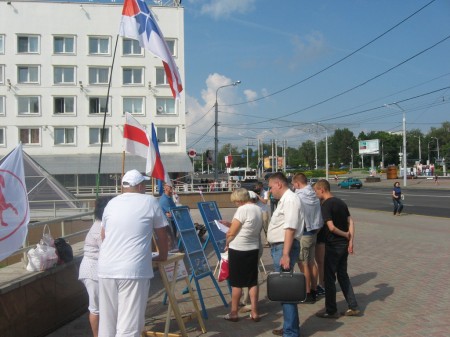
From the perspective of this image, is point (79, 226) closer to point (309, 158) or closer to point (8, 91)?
point (8, 91)

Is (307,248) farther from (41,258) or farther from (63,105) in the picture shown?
(63,105)

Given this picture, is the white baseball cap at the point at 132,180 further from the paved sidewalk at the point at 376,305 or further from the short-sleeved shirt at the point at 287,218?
the paved sidewalk at the point at 376,305

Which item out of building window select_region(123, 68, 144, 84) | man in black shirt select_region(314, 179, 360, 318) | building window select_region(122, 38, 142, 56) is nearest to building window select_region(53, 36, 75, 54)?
building window select_region(122, 38, 142, 56)

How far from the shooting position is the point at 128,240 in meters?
4.21

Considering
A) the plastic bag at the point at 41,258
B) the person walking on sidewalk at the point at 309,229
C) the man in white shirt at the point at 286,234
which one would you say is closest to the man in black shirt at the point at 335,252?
the person walking on sidewalk at the point at 309,229

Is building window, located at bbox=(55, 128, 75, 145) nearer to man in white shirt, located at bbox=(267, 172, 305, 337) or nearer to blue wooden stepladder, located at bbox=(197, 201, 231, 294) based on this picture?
blue wooden stepladder, located at bbox=(197, 201, 231, 294)

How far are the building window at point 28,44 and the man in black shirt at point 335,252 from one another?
150ft

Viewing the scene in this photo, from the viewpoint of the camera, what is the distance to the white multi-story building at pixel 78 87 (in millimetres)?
45844

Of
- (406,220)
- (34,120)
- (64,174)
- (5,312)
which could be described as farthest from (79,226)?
(34,120)

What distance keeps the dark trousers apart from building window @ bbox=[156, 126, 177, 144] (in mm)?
41692

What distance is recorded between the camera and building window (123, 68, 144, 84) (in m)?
47.6

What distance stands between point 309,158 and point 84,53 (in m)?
111

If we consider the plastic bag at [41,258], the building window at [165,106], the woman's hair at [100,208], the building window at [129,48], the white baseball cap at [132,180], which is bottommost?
the plastic bag at [41,258]

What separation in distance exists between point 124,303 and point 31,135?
45665mm
